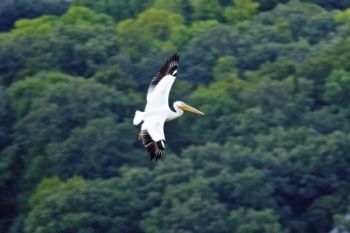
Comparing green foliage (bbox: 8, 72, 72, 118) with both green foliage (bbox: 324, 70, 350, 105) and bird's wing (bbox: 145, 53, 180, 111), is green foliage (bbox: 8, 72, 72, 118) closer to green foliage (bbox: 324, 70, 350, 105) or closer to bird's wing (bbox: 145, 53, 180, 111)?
green foliage (bbox: 324, 70, 350, 105)

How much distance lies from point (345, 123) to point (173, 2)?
1881 cm

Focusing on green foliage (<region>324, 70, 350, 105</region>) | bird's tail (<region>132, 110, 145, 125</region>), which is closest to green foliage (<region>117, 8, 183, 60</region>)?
green foliage (<region>324, 70, 350, 105</region>)

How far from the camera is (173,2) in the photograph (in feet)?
199

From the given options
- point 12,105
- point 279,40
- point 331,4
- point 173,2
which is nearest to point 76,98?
point 12,105

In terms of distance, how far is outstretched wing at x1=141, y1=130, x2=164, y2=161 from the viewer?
1606cm

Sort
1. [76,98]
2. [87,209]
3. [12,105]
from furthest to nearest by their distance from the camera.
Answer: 1. [12,105]
2. [76,98]
3. [87,209]

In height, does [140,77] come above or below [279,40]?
below

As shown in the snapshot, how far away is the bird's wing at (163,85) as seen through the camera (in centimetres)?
1723

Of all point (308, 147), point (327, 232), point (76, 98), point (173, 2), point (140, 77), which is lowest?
point (327, 232)

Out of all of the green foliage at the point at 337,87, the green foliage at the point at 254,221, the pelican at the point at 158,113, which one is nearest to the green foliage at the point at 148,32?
the green foliage at the point at 337,87

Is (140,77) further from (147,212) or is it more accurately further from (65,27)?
(147,212)

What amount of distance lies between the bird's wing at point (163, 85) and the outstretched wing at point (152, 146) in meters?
0.83

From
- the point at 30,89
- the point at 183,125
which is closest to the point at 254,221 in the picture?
the point at 183,125

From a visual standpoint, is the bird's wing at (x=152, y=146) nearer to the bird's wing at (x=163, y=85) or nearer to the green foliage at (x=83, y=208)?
the bird's wing at (x=163, y=85)
